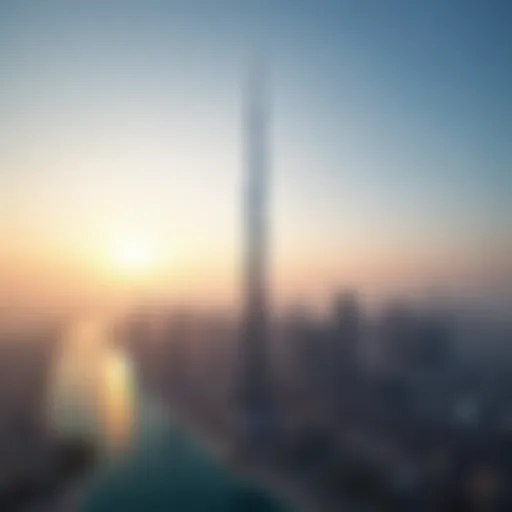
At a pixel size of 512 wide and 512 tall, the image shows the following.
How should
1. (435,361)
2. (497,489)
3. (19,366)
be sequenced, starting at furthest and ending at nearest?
(435,361) → (497,489) → (19,366)

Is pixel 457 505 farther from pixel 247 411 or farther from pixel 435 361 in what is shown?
pixel 247 411

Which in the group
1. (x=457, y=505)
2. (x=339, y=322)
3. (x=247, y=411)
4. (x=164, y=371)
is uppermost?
(x=339, y=322)

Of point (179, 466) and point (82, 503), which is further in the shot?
point (179, 466)

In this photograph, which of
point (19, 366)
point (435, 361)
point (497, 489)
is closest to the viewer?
point (19, 366)

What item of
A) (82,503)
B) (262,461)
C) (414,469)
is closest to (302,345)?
(262,461)

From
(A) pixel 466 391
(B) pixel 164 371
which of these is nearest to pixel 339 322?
(A) pixel 466 391

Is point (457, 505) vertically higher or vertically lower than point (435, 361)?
lower

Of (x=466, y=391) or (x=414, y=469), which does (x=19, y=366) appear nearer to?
(x=414, y=469)

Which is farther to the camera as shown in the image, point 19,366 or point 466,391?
point 466,391

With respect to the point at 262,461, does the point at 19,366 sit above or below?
above
